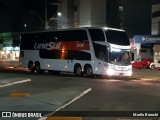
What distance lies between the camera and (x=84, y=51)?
32.5 meters

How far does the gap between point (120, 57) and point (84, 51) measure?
2992 mm

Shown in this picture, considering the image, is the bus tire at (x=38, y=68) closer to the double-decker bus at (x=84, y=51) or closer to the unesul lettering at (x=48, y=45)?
the double-decker bus at (x=84, y=51)

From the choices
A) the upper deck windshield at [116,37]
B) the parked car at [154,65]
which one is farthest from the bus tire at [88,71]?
the parked car at [154,65]

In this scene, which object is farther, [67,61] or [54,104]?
[67,61]

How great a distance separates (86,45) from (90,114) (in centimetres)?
1917

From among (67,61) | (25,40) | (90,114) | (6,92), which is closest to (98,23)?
(25,40)

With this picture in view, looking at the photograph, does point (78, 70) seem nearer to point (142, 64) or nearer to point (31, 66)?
point (31, 66)

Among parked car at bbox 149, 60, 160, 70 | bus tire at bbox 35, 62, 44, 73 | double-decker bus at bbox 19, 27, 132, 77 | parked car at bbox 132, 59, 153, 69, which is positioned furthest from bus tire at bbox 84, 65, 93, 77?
parked car at bbox 132, 59, 153, 69

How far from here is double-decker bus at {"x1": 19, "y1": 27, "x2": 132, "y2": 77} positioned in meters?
30.9

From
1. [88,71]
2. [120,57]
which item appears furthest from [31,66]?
[120,57]


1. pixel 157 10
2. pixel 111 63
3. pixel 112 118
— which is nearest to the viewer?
pixel 112 118

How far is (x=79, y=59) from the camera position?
3312cm

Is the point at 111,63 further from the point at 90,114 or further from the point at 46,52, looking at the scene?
the point at 90,114

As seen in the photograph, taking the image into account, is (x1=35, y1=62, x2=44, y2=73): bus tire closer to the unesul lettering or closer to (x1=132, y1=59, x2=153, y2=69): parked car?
the unesul lettering
